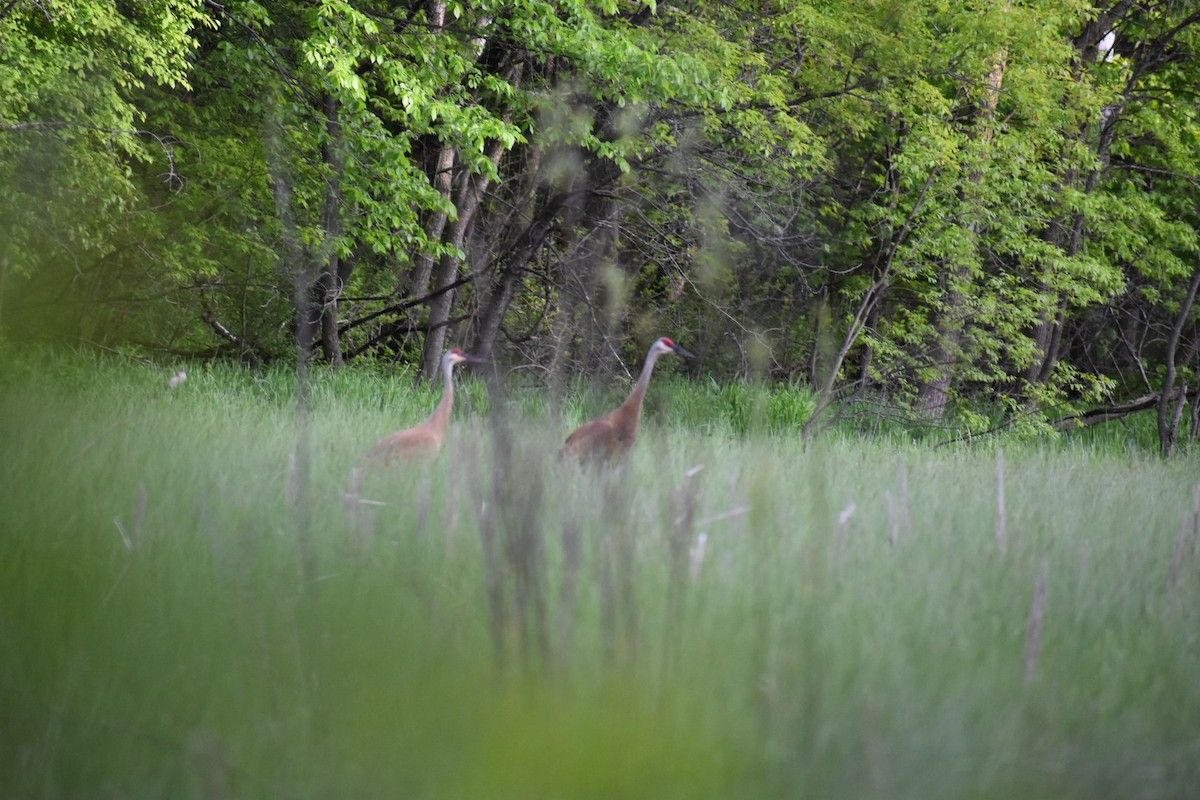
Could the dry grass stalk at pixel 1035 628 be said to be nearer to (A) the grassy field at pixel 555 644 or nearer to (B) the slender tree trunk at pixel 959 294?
(A) the grassy field at pixel 555 644

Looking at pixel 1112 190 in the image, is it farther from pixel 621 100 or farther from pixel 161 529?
pixel 161 529

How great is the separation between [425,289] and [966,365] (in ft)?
20.4

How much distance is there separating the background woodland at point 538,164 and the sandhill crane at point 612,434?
2592 mm

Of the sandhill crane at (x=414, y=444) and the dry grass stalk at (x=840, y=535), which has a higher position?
the dry grass stalk at (x=840, y=535)

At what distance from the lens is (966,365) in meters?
11.4


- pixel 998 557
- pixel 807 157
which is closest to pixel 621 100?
pixel 807 157

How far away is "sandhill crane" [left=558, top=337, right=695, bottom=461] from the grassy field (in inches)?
28.2

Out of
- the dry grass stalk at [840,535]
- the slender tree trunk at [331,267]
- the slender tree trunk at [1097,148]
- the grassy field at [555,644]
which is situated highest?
the slender tree trunk at [1097,148]

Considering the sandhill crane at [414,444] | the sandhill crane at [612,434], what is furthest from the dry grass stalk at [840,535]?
the sandhill crane at [414,444]

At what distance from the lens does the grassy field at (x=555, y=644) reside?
219 centimetres

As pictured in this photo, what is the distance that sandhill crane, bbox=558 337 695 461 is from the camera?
5035mm

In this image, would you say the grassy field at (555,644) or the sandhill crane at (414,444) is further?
the sandhill crane at (414,444)

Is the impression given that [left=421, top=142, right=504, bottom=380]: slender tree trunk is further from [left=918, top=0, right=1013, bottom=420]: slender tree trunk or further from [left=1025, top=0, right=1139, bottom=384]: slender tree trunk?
[left=1025, top=0, right=1139, bottom=384]: slender tree trunk

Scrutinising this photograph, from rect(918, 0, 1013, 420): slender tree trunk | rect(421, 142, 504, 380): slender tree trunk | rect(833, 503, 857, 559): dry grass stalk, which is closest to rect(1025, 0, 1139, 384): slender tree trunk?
rect(918, 0, 1013, 420): slender tree trunk
